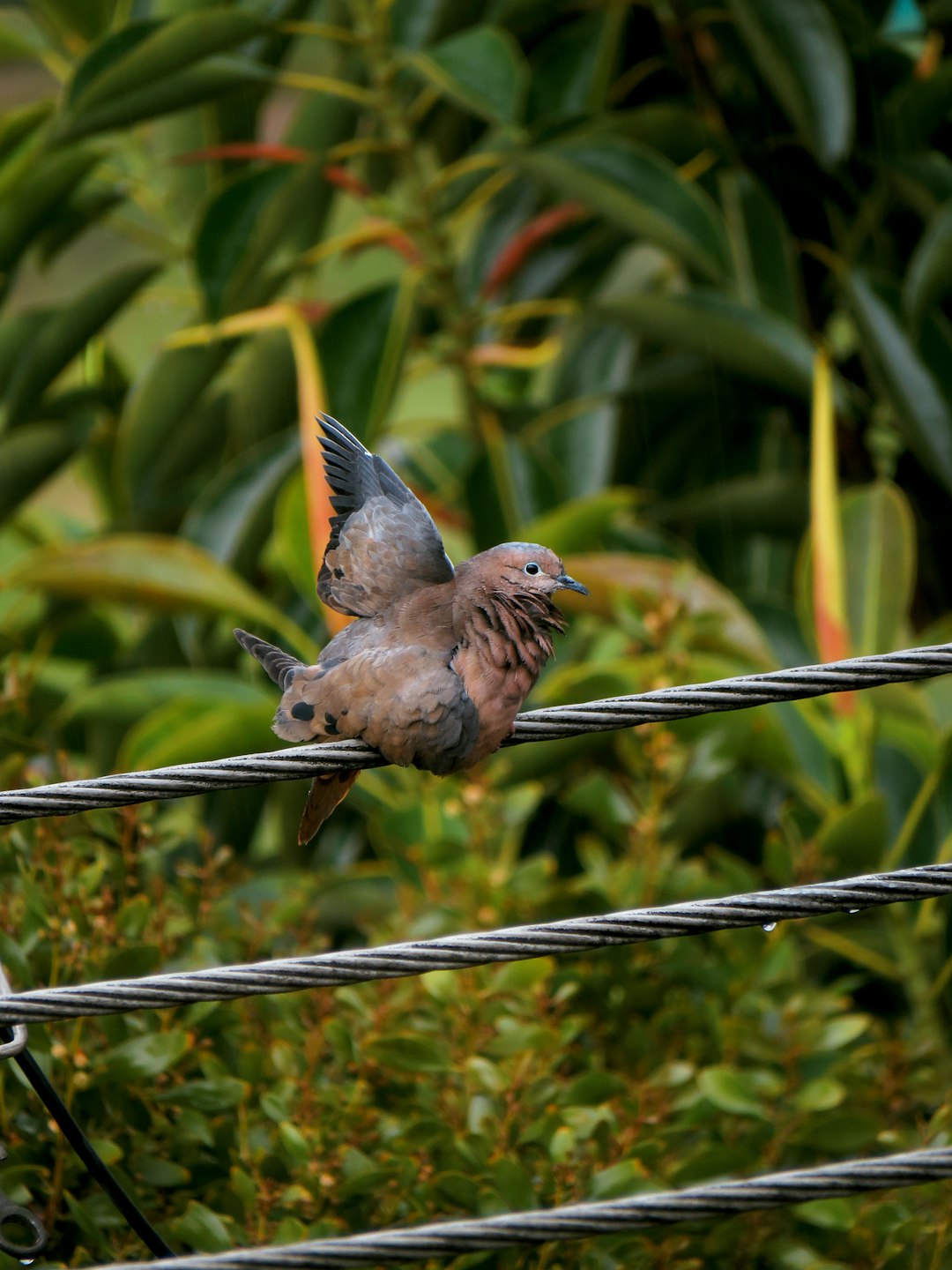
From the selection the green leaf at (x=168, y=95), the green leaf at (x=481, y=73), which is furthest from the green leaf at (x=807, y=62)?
the green leaf at (x=168, y=95)

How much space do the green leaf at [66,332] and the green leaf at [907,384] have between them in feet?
4.37

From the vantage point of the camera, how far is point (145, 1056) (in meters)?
1.48

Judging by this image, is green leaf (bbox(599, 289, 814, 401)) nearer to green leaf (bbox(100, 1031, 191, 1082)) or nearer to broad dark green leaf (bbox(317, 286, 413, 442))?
broad dark green leaf (bbox(317, 286, 413, 442))

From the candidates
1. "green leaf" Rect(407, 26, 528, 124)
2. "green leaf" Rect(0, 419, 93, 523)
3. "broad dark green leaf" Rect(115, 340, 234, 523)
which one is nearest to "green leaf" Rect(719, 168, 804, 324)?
"green leaf" Rect(407, 26, 528, 124)

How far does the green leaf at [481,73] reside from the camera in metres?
2.39

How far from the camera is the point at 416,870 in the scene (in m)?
2.23

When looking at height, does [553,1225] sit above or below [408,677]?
below

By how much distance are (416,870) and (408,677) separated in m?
1.03

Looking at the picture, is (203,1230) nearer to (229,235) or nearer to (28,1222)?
(28,1222)

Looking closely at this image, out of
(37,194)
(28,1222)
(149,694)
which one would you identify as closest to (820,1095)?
(28,1222)

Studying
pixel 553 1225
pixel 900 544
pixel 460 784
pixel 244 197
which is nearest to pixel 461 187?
pixel 244 197

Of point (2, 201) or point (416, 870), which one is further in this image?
point (2, 201)

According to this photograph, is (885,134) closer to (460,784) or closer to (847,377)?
(847,377)

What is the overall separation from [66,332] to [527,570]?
1.72 meters
